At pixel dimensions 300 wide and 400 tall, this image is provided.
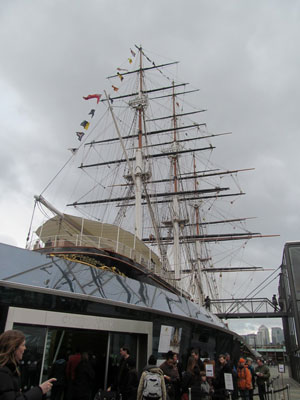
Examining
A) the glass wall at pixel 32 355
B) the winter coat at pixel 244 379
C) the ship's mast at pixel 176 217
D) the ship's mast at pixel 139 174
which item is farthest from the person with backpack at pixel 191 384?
the ship's mast at pixel 176 217

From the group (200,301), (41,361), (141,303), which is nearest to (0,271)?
(41,361)

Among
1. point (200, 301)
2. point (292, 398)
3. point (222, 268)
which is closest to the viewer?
point (292, 398)

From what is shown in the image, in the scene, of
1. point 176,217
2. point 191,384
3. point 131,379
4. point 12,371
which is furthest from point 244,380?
point 176,217

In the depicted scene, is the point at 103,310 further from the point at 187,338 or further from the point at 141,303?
the point at 187,338

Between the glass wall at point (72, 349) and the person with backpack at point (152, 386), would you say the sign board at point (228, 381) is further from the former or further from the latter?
the person with backpack at point (152, 386)

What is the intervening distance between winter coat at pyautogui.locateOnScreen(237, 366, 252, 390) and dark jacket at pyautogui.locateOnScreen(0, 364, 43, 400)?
337 inches

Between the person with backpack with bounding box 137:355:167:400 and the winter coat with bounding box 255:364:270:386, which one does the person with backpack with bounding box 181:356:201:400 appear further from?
the winter coat with bounding box 255:364:270:386

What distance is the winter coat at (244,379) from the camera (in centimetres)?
962

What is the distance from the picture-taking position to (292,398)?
1134 centimetres

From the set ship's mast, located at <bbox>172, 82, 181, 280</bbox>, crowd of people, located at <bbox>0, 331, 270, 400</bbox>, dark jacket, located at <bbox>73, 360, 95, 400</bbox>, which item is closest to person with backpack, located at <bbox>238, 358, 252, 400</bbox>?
crowd of people, located at <bbox>0, 331, 270, 400</bbox>

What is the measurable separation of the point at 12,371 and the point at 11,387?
7.3 inches

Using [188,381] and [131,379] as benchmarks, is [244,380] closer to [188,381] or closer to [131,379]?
[188,381]

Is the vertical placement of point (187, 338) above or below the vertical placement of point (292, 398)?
above

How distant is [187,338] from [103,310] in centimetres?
437
